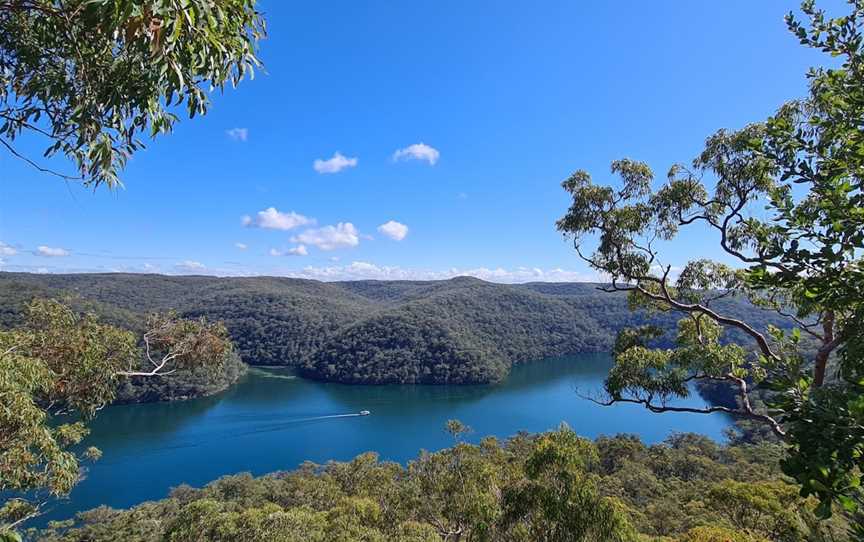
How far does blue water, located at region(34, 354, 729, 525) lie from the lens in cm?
2731

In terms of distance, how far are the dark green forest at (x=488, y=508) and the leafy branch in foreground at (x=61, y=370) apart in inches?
158

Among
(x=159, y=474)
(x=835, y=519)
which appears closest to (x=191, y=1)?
(x=835, y=519)

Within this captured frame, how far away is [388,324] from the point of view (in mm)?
66625

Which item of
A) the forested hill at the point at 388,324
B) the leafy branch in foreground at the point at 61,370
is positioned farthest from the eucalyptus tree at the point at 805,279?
the forested hill at the point at 388,324

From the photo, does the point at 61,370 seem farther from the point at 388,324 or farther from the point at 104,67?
the point at 388,324

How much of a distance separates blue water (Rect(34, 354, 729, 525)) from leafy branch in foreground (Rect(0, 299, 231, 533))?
24.7m

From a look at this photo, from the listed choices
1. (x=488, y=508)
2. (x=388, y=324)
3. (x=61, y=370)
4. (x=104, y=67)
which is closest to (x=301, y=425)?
(x=388, y=324)

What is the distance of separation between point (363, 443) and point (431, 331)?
1286 inches

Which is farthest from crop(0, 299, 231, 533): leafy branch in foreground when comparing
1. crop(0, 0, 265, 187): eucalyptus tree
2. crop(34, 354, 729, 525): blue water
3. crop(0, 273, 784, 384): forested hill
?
crop(0, 273, 784, 384): forested hill

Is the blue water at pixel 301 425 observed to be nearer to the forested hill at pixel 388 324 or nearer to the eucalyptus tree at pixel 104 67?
the forested hill at pixel 388 324

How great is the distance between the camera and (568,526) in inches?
187

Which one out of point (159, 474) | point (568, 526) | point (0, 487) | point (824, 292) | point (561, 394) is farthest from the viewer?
point (561, 394)

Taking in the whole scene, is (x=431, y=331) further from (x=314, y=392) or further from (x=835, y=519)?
(x=835, y=519)

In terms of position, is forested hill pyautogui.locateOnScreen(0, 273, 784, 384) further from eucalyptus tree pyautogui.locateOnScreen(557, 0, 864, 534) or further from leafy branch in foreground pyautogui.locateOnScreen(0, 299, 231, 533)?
eucalyptus tree pyautogui.locateOnScreen(557, 0, 864, 534)
